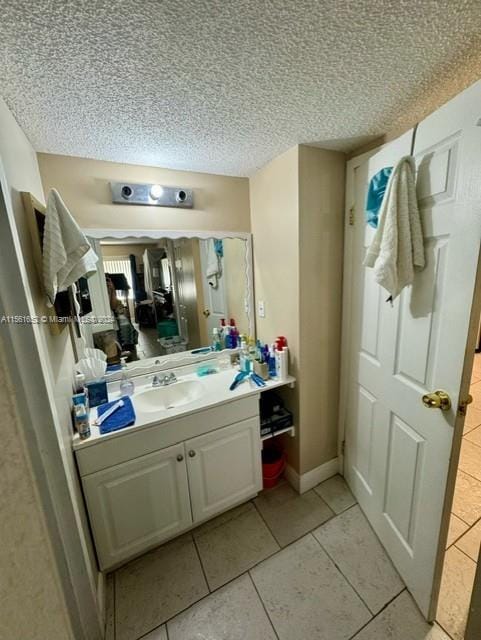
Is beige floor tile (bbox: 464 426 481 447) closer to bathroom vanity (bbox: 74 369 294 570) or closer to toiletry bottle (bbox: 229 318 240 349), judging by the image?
bathroom vanity (bbox: 74 369 294 570)

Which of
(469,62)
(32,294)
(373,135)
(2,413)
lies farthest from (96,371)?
(469,62)

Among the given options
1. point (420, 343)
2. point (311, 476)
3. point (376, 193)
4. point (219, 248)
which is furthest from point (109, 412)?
point (376, 193)

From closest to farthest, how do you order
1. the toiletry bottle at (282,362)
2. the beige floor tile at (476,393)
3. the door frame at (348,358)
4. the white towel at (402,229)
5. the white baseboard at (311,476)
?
the door frame at (348,358) < the white towel at (402,229) < the toiletry bottle at (282,362) < the white baseboard at (311,476) < the beige floor tile at (476,393)

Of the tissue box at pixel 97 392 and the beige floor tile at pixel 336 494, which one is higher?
the tissue box at pixel 97 392

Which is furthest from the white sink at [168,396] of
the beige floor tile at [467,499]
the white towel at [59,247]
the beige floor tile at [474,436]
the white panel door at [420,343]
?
the beige floor tile at [474,436]

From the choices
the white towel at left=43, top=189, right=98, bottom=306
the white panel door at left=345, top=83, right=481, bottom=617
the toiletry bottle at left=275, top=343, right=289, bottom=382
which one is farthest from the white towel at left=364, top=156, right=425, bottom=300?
the white towel at left=43, top=189, right=98, bottom=306

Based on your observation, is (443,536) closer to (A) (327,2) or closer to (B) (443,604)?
(B) (443,604)

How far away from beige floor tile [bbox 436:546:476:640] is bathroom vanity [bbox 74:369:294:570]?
0.94 metres

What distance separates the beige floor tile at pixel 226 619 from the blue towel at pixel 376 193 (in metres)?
1.79

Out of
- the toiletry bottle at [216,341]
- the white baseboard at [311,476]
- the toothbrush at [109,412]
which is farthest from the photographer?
the toiletry bottle at [216,341]

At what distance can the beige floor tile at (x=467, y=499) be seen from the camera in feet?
4.99

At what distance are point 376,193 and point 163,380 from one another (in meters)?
1.52

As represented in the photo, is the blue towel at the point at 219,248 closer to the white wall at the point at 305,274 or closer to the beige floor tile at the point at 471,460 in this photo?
the white wall at the point at 305,274

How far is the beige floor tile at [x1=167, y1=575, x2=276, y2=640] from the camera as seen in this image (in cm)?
108
